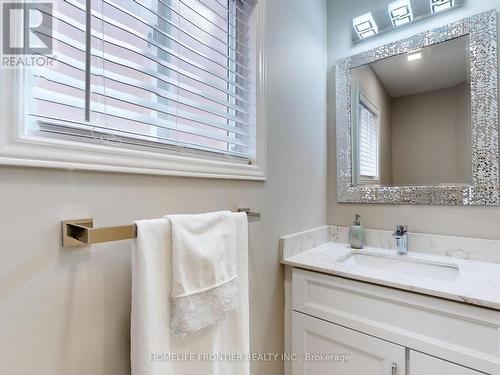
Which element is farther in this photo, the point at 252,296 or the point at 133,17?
the point at 252,296

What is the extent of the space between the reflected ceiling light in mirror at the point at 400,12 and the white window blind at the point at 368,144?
0.44m

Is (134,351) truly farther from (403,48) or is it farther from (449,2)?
(449,2)

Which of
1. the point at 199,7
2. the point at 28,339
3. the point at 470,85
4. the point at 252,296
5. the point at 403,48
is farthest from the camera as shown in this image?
the point at 403,48

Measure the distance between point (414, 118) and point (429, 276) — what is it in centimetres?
78

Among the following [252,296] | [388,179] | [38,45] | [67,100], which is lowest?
[252,296]

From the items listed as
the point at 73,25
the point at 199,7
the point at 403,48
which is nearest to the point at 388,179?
the point at 403,48

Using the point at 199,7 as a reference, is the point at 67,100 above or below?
below

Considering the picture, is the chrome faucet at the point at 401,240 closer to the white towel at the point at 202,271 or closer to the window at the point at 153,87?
the window at the point at 153,87

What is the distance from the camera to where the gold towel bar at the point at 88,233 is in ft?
1.76

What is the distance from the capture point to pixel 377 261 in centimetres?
132

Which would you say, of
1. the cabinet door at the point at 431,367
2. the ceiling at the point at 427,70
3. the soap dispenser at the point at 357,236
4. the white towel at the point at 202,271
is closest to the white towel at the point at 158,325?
the white towel at the point at 202,271

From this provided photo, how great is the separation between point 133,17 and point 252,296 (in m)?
1.02

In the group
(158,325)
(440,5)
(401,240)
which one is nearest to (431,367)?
(401,240)

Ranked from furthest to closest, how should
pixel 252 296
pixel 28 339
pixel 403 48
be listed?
pixel 403 48 < pixel 252 296 < pixel 28 339
